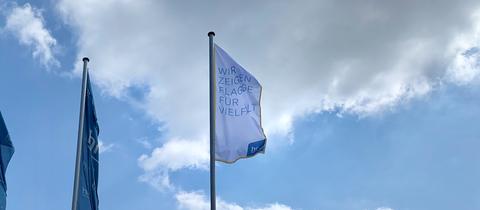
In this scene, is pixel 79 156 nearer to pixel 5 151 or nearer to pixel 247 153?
pixel 5 151

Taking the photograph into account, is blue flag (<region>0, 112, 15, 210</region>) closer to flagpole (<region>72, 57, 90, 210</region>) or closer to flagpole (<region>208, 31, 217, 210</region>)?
flagpole (<region>72, 57, 90, 210</region>)

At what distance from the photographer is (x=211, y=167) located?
692 inches

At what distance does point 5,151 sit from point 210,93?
7.35 meters

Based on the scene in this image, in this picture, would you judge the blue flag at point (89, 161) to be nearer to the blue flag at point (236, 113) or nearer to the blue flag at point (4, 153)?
the blue flag at point (4, 153)

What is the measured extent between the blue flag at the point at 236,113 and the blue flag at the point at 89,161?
5.75 m

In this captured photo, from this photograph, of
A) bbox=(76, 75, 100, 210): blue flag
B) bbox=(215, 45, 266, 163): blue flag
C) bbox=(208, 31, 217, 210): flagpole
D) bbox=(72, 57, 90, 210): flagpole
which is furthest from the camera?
bbox=(76, 75, 100, 210): blue flag

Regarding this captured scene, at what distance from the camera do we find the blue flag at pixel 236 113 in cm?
1853

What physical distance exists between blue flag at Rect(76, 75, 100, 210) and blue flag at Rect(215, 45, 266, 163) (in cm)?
575

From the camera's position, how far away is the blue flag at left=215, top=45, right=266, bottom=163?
1853 cm

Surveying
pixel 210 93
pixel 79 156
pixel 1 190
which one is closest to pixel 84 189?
pixel 79 156

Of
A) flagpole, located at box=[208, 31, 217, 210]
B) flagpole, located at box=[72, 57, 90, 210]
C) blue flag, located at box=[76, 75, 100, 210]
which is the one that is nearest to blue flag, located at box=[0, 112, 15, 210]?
flagpole, located at box=[72, 57, 90, 210]

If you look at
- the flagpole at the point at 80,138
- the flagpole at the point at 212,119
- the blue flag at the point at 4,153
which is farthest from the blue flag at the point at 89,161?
the flagpole at the point at 212,119

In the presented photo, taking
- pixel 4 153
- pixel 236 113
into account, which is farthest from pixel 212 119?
pixel 4 153

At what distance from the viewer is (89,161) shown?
22.3 metres
